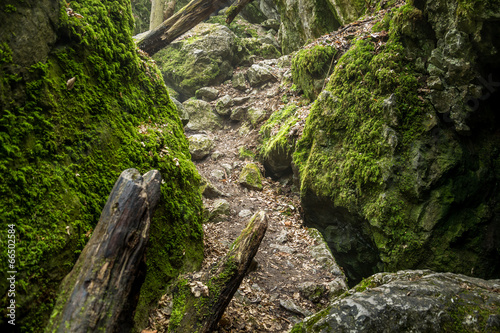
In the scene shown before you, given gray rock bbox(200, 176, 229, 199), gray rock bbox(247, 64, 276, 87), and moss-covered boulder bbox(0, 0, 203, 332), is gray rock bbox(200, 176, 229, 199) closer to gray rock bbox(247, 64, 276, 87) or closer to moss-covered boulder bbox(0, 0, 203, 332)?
moss-covered boulder bbox(0, 0, 203, 332)

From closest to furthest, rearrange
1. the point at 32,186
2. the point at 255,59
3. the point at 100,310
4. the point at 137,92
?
the point at 100,310 < the point at 32,186 < the point at 137,92 < the point at 255,59

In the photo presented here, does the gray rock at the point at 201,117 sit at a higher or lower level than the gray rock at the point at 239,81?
lower

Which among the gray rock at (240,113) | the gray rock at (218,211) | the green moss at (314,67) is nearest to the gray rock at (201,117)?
the gray rock at (240,113)

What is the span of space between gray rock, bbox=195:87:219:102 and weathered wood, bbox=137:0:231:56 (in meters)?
4.77

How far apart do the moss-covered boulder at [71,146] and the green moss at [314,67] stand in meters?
5.94

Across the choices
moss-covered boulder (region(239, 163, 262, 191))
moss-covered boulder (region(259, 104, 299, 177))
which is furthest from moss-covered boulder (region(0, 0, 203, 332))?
moss-covered boulder (region(259, 104, 299, 177))

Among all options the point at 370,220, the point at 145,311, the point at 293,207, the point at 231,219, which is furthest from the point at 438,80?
the point at 145,311

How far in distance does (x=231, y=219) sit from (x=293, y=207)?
1.93 metres

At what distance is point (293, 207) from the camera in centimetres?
755

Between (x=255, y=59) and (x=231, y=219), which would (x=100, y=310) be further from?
(x=255, y=59)

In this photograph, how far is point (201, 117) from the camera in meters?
12.0

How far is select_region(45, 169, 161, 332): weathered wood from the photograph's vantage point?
6.55 ft

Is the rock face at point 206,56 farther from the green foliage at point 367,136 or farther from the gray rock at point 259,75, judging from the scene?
the green foliage at point 367,136

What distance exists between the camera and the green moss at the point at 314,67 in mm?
8508
